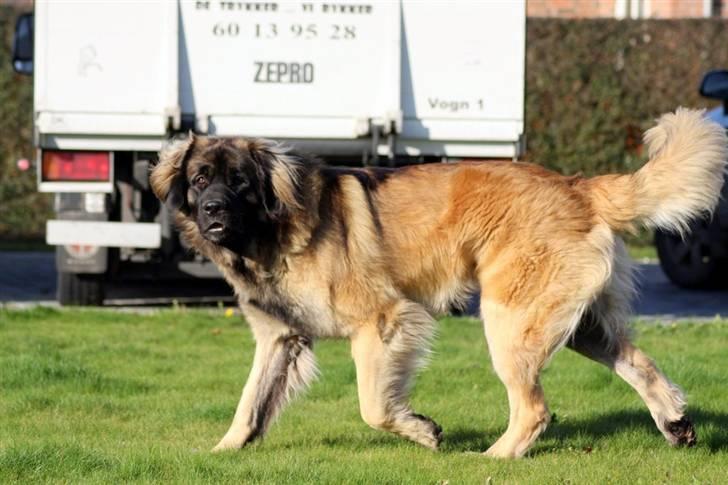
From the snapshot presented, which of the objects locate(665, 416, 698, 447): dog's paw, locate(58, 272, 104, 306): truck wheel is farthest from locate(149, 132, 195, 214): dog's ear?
locate(58, 272, 104, 306): truck wheel

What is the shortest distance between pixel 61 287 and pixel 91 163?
50.9 inches

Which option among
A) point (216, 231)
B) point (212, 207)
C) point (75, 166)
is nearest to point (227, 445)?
point (216, 231)

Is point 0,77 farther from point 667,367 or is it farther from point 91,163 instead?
point 667,367

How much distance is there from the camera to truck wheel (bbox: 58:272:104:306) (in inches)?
440

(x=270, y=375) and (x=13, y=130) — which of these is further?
(x=13, y=130)

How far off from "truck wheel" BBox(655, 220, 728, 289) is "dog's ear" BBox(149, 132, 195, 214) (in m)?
7.99

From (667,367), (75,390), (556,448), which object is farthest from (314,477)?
(667,367)

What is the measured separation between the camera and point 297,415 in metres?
7.14

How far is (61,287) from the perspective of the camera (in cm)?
1120

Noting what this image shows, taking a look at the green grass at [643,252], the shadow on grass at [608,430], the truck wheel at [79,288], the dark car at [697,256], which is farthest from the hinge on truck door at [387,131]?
the green grass at [643,252]

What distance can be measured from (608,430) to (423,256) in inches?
52.5

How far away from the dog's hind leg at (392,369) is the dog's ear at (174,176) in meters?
1.08

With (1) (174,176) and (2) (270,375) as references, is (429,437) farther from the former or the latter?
(1) (174,176)

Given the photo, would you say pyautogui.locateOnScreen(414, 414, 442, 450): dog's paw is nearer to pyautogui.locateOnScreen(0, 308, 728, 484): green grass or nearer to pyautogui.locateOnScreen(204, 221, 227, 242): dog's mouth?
pyautogui.locateOnScreen(0, 308, 728, 484): green grass
